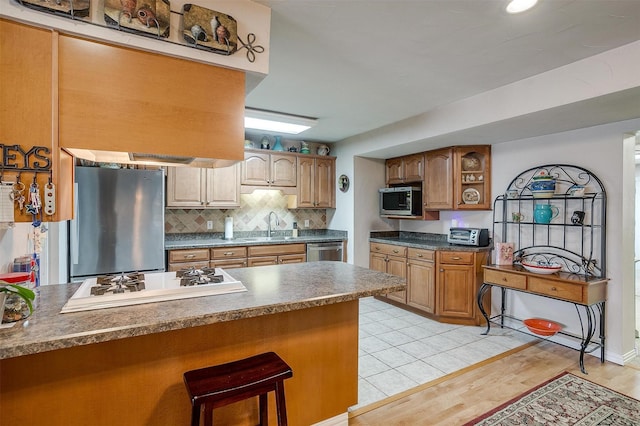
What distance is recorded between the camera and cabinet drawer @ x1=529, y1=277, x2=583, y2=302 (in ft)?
9.42

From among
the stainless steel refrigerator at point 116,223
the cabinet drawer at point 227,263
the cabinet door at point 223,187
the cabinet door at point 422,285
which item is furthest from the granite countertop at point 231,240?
the cabinet door at point 422,285

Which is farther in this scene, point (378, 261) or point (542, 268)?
point (378, 261)

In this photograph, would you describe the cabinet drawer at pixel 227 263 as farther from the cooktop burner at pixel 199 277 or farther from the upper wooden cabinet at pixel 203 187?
the cooktop burner at pixel 199 277

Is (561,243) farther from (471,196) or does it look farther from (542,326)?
(471,196)

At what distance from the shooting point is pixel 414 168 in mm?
4715

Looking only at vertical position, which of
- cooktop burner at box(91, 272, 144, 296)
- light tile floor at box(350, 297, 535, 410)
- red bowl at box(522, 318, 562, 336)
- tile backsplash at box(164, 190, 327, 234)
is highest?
tile backsplash at box(164, 190, 327, 234)

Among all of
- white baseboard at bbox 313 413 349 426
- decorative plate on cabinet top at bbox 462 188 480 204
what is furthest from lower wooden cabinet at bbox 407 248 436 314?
white baseboard at bbox 313 413 349 426

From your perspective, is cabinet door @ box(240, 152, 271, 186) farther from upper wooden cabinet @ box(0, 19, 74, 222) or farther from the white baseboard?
the white baseboard

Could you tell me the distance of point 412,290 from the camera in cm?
434

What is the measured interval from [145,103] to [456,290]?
372cm

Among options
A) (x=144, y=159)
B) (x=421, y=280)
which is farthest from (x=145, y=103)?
(x=421, y=280)

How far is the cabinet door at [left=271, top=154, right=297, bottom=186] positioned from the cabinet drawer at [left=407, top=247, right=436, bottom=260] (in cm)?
201

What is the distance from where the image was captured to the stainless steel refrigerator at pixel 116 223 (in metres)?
3.08

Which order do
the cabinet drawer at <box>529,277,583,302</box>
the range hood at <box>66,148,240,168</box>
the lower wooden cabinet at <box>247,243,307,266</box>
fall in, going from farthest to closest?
the lower wooden cabinet at <box>247,243,307,266</box> < the cabinet drawer at <box>529,277,583,302</box> < the range hood at <box>66,148,240,168</box>
